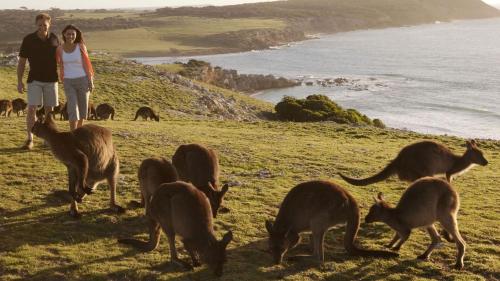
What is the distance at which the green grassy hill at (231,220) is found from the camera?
7.59m

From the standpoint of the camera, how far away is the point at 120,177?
38.3 ft

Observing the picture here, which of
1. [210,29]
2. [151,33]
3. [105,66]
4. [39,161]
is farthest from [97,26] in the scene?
[39,161]

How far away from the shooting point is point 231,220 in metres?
9.66

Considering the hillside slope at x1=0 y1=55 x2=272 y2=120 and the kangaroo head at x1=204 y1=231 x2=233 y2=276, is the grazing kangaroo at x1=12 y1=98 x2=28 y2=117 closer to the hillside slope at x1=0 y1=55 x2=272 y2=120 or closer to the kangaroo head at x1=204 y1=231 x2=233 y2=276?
the hillside slope at x1=0 y1=55 x2=272 y2=120

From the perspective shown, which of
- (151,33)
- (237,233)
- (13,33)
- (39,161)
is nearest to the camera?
(237,233)

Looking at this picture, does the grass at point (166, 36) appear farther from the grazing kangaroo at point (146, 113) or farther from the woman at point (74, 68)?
the woman at point (74, 68)

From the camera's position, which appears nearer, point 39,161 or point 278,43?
point 39,161

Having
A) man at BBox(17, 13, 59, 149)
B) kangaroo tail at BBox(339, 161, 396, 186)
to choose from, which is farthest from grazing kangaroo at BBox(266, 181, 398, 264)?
man at BBox(17, 13, 59, 149)

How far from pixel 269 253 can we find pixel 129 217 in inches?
108

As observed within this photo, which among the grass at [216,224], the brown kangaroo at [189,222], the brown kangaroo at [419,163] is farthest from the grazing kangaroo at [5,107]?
the brown kangaroo at [419,163]

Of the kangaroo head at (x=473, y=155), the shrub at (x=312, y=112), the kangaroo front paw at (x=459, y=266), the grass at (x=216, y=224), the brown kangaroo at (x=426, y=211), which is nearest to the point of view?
the grass at (x=216, y=224)

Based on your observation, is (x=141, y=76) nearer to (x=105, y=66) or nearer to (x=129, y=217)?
(x=105, y=66)

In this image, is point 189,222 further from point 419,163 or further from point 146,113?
point 146,113

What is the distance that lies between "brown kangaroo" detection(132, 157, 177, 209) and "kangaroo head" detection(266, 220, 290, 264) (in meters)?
2.02
